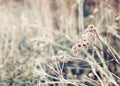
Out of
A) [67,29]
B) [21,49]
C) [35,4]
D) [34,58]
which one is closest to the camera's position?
[34,58]

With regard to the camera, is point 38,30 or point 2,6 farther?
point 2,6

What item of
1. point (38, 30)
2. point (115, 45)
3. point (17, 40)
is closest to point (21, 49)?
point (17, 40)

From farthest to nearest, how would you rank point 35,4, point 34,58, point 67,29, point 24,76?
point 35,4
point 67,29
point 34,58
point 24,76

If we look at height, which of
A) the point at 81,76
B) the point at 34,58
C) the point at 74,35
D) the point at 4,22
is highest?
the point at 4,22

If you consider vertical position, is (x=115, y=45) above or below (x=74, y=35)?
below

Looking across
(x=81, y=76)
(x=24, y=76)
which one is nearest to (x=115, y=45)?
(x=81, y=76)

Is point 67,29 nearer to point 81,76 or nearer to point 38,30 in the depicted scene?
point 38,30

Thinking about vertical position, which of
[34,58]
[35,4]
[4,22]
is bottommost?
[34,58]

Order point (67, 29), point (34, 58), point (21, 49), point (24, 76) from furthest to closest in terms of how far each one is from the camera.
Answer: point (67, 29), point (21, 49), point (34, 58), point (24, 76)

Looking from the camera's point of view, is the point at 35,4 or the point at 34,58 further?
the point at 35,4

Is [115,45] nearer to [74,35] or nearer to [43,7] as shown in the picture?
[74,35]
